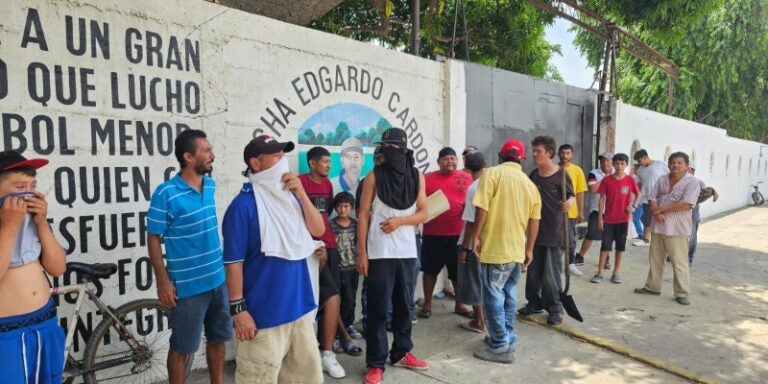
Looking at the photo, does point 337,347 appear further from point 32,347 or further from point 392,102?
point 392,102

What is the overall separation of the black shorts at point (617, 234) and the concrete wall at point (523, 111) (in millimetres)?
1528

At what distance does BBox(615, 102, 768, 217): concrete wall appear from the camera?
11203 mm

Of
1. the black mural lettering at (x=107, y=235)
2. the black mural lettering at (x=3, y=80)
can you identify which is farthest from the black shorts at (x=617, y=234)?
the black mural lettering at (x=3, y=80)

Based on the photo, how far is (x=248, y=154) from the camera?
2588 mm

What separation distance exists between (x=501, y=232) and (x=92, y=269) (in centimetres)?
284

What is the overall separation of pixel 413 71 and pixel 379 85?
0.62 m

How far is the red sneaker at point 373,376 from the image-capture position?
3.57 m

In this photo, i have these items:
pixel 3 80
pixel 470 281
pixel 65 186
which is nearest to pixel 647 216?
pixel 470 281

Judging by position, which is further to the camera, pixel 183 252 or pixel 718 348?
pixel 718 348

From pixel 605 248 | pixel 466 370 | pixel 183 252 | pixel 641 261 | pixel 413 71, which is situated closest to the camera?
pixel 183 252

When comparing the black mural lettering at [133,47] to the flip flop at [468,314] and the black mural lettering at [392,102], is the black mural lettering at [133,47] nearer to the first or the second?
the black mural lettering at [392,102]

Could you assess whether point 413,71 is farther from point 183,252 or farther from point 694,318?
point 694,318

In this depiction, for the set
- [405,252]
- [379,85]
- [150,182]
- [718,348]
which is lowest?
[718,348]

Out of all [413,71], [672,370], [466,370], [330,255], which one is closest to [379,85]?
[413,71]
